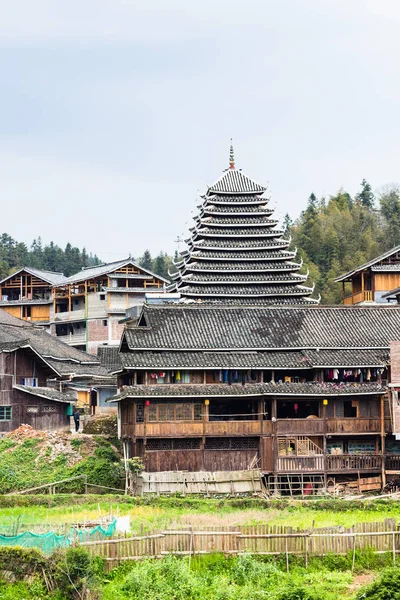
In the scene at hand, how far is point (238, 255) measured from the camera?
73500 millimetres

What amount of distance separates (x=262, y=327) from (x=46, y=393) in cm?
1309

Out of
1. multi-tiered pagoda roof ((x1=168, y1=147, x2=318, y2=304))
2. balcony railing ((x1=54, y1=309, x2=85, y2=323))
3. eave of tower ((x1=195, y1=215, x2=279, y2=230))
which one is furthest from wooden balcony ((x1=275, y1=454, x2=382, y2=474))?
balcony railing ((x1=54, y1=309, x2=85, y2=323))

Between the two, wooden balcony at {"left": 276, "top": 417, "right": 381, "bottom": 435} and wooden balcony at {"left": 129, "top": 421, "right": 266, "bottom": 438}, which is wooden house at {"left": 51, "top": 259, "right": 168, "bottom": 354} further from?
wooden balcony at {"left": 276, "top": 417, "right": 381, "bottom": 435}

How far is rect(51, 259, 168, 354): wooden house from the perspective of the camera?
93.6m

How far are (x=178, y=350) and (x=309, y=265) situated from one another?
5586cm

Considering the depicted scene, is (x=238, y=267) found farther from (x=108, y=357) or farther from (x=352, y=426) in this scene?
→ (x=352, y=426)

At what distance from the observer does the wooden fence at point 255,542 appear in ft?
109

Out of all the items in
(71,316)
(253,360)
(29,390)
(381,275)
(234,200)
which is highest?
(234,200)

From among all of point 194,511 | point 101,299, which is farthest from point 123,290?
point 194,511

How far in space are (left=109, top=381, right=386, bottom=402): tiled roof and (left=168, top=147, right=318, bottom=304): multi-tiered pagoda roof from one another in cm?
1787

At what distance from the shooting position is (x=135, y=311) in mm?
84188

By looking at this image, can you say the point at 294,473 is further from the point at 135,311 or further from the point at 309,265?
the point at 309,265

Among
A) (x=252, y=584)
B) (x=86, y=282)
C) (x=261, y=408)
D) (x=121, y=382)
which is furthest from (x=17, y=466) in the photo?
(x=86, y=282)

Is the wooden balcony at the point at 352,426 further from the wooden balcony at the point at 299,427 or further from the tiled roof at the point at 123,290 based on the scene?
the tiled roof at the point at 123,290
